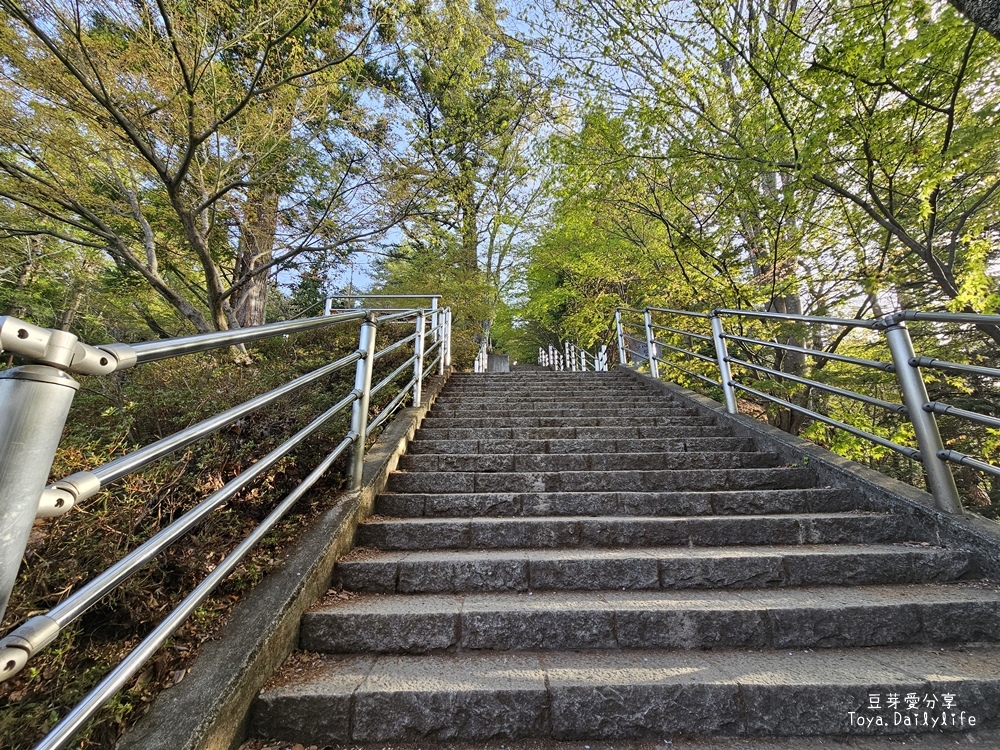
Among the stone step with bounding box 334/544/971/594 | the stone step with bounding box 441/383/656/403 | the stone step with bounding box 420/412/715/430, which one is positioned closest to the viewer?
the stone step with bounding box 334/544/971/594

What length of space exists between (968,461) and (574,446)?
7.62 feet

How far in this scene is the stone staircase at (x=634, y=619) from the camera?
4.78ft

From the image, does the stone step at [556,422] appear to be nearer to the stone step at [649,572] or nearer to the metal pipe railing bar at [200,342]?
the stone step at [649,572]

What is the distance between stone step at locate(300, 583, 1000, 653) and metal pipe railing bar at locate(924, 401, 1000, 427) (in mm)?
794

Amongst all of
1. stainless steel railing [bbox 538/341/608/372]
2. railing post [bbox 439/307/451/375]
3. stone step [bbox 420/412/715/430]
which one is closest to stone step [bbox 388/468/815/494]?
stone step [bbox 420/412/715/430]

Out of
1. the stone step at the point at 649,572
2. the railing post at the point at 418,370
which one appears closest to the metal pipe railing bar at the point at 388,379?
the railing post at the point at 418,370

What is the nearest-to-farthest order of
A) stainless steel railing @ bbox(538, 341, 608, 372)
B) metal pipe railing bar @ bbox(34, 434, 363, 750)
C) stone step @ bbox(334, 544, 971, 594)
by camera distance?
metal pipe railing bar @ bbox(34, 434, 363, 750), stone step @ bbox(334, 544, 971, 594), stainless steel railing @ bbox(538, 341, 608, 372)

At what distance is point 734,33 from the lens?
4582 mm

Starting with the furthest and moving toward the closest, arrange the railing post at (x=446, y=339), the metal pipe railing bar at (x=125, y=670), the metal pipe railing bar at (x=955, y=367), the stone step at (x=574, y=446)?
the railing post at (x=446, y=339), the stone step at (x=574, y=446), the metal pipe railing bar at (x=955, y=367), the metal pipe railing bar at (x=125, y=670)

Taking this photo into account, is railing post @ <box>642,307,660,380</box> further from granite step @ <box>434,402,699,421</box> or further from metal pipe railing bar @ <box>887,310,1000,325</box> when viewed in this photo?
metal pipe railing bar @ <box>887,310,1000,325</box>

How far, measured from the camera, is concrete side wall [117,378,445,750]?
3.98 feet

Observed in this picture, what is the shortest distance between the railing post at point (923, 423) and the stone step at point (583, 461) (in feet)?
3.68

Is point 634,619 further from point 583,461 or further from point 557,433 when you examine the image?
point 557,433

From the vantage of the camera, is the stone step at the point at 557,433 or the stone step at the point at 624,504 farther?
the stone step at the point at 557,433
